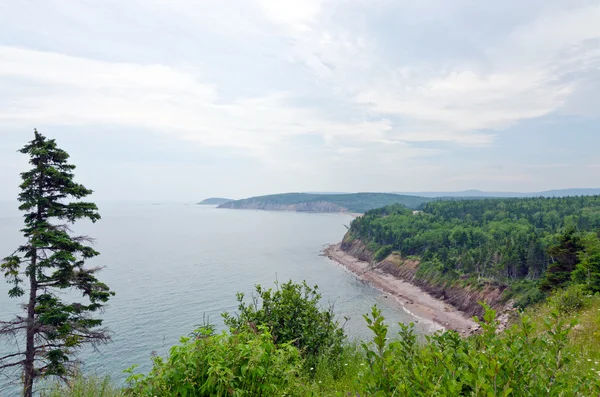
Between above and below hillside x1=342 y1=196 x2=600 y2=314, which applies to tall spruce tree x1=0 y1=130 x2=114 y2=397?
above

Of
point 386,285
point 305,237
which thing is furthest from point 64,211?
point 305,237

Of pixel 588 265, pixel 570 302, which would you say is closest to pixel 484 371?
pixel 570 302

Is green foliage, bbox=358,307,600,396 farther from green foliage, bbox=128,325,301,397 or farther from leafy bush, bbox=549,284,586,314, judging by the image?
leafy bush, bbox=549,284,586,314

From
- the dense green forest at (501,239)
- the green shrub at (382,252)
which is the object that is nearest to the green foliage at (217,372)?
the dense green forest at (501,239)

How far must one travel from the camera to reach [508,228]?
307ft

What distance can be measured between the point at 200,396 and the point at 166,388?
18.9 inches

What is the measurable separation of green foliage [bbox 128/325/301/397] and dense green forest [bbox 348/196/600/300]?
3368 centimetres

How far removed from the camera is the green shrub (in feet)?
313

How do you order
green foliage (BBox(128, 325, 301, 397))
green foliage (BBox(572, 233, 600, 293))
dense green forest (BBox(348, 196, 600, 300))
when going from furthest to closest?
dense green forest (BBox(348, 196, 600, 300)) < green foliage (BBox(572, 233, 600, 293)) < green foliage (BBox(128, 325, 301, 397))

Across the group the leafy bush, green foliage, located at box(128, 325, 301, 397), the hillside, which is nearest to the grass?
green foliage, located at box(128, 325, 301, 397)

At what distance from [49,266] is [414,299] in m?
62.6

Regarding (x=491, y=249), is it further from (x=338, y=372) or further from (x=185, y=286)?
Answer: (x=338, y=372)

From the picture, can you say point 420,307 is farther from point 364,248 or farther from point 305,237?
point 305,237

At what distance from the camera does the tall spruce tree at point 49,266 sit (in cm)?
1392
